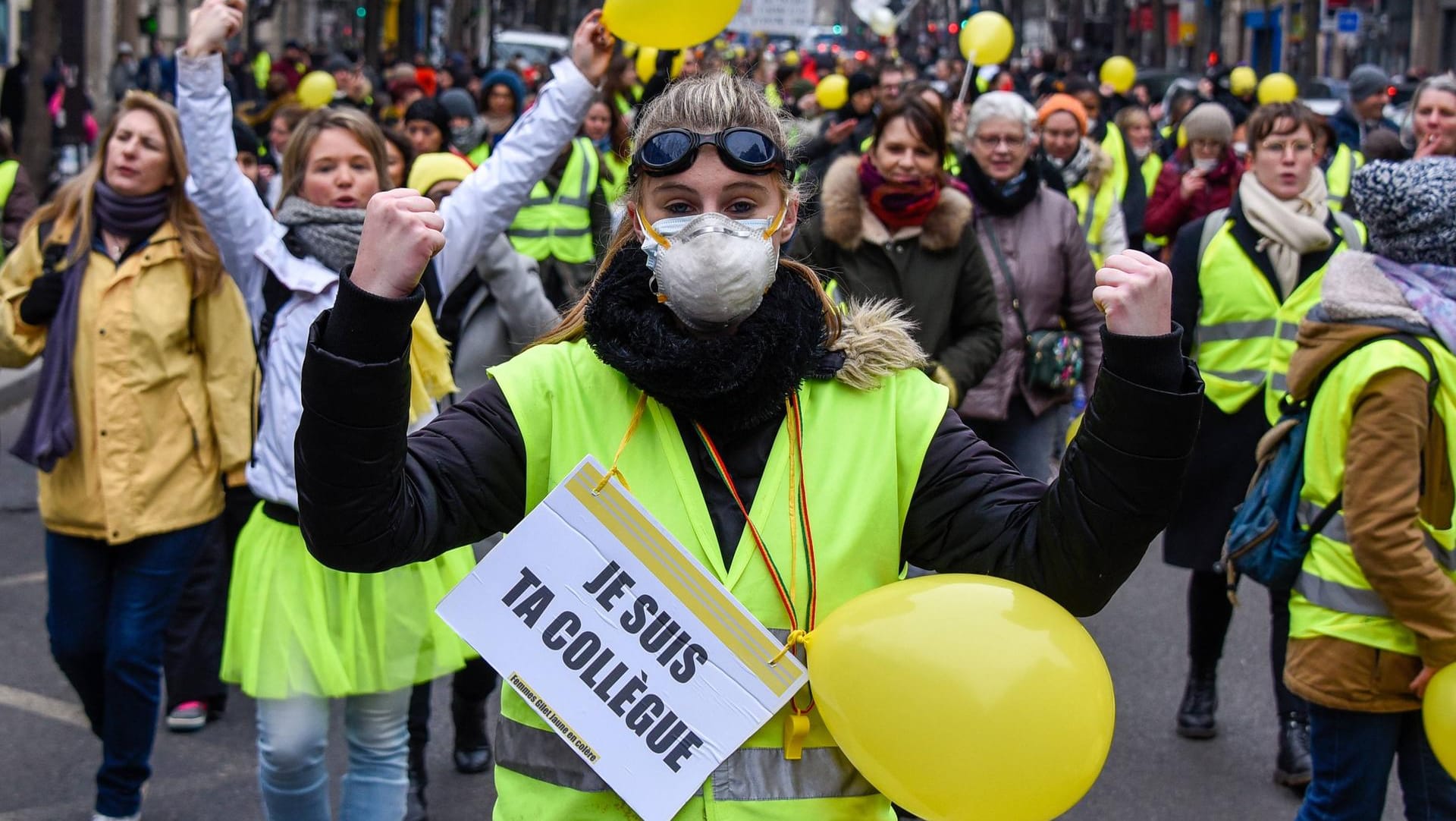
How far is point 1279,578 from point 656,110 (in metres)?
2.13

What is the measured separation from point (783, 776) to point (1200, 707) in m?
3.63

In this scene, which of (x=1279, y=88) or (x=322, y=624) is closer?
(x=322, y=624)

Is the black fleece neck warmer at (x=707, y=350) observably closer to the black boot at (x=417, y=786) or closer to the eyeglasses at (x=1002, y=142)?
the black boot at (x=417, y=786)

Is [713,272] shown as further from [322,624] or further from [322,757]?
[322,757]

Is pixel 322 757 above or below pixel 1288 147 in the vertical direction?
below

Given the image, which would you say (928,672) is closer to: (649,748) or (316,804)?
(649,748)

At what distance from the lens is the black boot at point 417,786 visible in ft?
15.5

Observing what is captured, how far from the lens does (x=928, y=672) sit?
6.75ft

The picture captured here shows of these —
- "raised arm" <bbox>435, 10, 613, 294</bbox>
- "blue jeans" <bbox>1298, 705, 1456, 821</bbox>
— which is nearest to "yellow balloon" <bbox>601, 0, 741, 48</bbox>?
"raised arm" <bbox>435, 10, 613, 294</bbox>

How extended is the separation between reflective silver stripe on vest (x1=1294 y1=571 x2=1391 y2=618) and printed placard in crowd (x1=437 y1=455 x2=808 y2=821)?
1.88 meters

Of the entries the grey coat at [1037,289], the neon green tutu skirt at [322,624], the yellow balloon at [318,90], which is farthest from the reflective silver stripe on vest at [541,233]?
the yellow balloon at [318,90]

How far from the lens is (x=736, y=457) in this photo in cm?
232

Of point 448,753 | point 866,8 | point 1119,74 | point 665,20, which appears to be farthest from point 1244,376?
point 866,8

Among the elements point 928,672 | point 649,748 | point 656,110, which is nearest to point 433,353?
point 656,110
